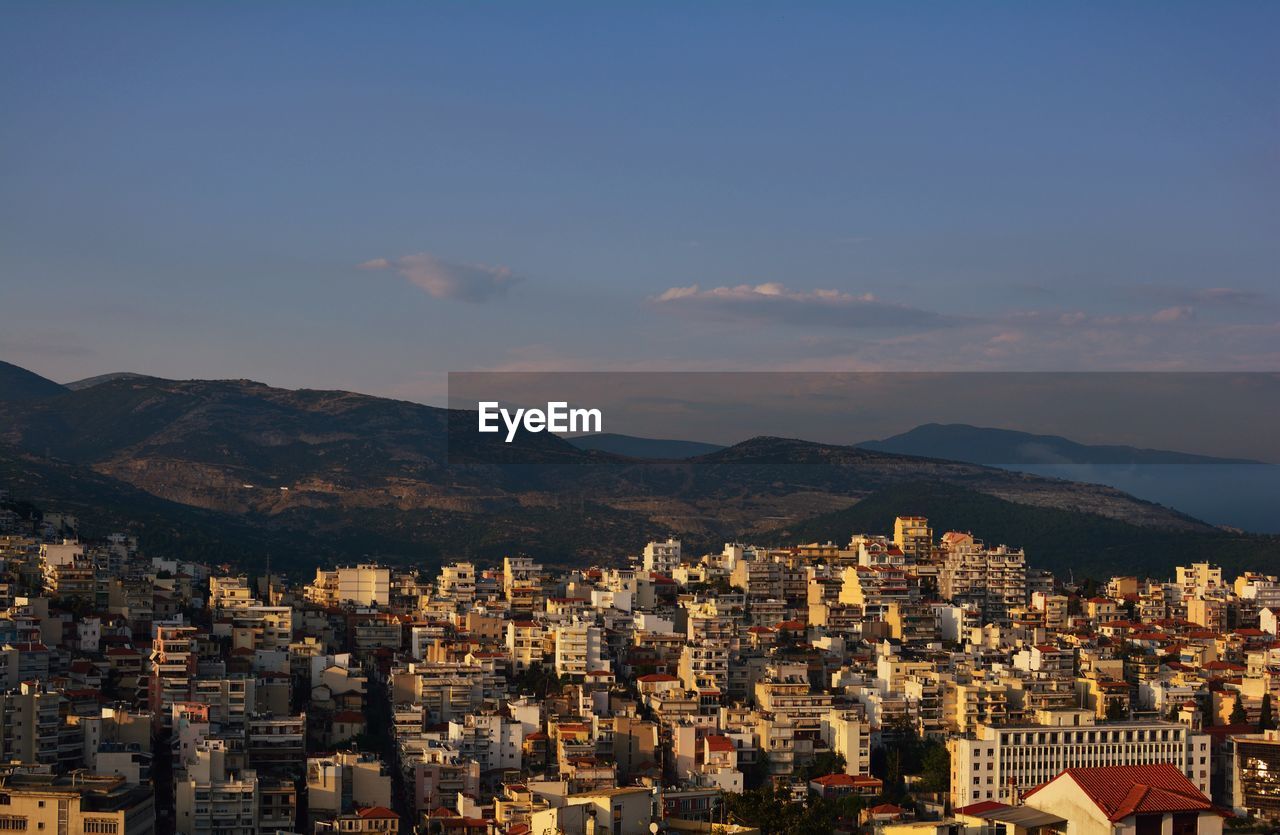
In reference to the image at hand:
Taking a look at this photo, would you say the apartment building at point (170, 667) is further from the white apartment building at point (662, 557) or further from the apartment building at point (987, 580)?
the white apartment building at point (662, 557)

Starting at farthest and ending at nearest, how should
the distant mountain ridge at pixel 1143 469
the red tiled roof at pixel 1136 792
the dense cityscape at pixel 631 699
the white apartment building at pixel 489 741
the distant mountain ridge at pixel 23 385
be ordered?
the distant mountain ridge at pixel 23 385, the distant mountain ridge at pixel 1143 469, the white apartment building at pixel 489 741, the dense cityscape at pixel 631 699, the red tiled roof at pixel 1136 792

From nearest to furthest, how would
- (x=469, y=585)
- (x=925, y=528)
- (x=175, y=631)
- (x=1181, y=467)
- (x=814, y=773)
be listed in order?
1. (x=814, y=773)
2. (x=175, y=631)
3. (x=469, y=585)
4. (x=925, y=528)
5. (x=1181, y=467)

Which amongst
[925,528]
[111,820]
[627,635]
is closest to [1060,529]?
[925,528]

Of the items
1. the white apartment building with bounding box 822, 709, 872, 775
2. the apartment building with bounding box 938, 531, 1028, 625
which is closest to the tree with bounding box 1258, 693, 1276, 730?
the white apartment building with bounding box 822, 709, 872, 775

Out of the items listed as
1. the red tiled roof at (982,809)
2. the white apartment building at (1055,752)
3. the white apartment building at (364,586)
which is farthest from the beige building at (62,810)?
the white apartment building at (364,586)

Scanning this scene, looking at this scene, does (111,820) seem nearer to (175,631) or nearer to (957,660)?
(175,631)

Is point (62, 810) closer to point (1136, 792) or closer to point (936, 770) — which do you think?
point (1136, 792)

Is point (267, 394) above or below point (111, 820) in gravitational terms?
above
